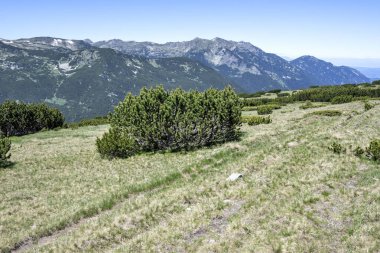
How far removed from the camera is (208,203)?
1603 centimetres

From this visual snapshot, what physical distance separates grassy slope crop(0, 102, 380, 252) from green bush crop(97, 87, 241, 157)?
4466mm

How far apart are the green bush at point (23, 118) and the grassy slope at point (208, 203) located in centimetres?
3709

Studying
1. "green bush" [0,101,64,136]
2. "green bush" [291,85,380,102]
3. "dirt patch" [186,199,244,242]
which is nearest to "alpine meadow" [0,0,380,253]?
"dirt patch" [186,199,244,242]

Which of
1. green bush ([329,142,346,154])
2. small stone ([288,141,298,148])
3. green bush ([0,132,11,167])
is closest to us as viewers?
green bush ([329,142,346,154])

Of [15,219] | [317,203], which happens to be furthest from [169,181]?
[317,203]

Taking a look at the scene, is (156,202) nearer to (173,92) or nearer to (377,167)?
(377,167)

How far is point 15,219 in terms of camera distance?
61.3 feet

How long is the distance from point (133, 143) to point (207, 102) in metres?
8.14

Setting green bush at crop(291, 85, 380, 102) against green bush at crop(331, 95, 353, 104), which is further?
green bush at crop(291, 85, 380, 102)

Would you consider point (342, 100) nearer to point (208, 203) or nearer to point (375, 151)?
point (375, 151)

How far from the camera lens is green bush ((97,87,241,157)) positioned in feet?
A: 110

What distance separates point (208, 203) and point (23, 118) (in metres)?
56.2

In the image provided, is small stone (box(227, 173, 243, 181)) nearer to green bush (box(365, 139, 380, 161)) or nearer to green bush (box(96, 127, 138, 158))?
green bush (box(365, 139, 380, 161))

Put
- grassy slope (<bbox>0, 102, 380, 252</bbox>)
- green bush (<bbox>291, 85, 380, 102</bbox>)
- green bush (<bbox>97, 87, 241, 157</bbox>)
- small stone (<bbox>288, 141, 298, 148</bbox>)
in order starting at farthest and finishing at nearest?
green bush (<bbox>291, 85, 380, 102</bbox>) → green bush (<bbox>97, 87, 241, 157</bbox>) → small stone (<bbox>288, 141, 298, 148</bbox>) → grassy slope (<bbox>0, 102, 380, 252</bbox>)
